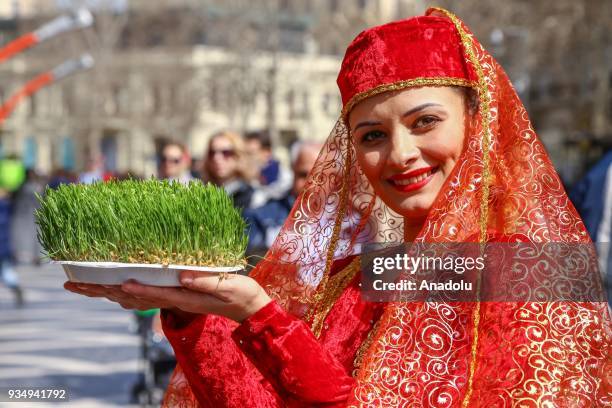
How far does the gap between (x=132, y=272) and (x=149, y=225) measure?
8 centimetres

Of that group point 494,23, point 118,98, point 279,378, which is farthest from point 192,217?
point 118,98

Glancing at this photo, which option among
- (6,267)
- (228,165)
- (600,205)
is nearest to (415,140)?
(600,205)

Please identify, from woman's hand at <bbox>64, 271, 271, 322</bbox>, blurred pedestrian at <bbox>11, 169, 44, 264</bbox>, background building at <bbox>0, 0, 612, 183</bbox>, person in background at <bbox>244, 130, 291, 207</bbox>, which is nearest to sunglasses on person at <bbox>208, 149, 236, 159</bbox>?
person in background at <bbox>244, 130, 291, 207</bbox>

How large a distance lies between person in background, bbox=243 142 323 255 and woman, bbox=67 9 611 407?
378cm

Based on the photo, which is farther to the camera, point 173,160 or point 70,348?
point 70,348

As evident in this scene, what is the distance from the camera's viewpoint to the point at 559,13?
37844 mm

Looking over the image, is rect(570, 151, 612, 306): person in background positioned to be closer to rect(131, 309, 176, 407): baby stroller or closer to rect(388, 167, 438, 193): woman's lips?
rect(131, 309, 176, 407): baby stroller

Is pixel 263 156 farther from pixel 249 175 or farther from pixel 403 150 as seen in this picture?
pixel 403 150

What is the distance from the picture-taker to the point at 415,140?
7.60 feet

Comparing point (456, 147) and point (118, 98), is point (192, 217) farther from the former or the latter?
point (118, 98)

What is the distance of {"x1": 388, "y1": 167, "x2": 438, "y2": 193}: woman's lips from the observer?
7.61ft

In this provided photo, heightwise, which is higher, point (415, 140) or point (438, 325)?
point (415, 140)

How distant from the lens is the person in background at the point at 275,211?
253 inches

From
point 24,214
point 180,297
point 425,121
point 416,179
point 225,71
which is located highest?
point 225,71
